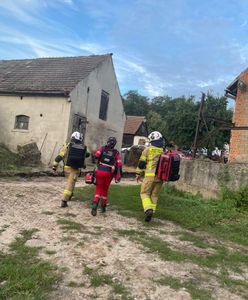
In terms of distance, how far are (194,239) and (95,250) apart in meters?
2.08

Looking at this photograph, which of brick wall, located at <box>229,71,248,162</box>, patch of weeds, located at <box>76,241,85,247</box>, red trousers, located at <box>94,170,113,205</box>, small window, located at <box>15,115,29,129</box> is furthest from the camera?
small window, located at <box>15,115,29,129</box>

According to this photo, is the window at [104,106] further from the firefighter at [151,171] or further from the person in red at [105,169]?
the firefighter at [151,171]

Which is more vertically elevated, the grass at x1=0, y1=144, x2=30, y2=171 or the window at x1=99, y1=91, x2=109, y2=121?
the window at x1=99, y1=91, x2=109, y2=121

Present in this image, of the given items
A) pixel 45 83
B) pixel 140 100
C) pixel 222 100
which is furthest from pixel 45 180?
pixel 140 100

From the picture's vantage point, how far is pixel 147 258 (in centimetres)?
561

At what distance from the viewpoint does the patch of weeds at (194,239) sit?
6.66 m

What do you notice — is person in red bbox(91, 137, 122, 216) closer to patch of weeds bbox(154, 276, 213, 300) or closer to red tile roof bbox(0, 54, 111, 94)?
patch of weeds bbox(154, 276, 213, 300)

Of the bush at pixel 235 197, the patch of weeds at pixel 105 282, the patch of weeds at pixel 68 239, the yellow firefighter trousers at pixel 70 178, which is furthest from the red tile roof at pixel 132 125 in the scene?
the patch of weeds at pixel 105 282

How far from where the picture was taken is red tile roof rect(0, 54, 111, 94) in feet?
75.0

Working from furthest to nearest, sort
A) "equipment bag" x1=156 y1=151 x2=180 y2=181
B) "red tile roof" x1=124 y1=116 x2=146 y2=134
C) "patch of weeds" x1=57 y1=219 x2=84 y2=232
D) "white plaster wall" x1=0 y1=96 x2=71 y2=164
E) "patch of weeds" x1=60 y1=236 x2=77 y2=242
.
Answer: "red tile roof" x1=124 y1=116 x2=146 y2=134 < "white plaster wall" x1=0 y1=96 x2=71 y2=164 < "equipment bag" x1=156 y1=151 x2=180 y2=181 < "patch of weeds" x1=57 y1=219 x2=84 y2=232 < "patch of weeds" x1=60 y1=236 x2=77 y2=242

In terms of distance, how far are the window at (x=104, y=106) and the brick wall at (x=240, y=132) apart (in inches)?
481

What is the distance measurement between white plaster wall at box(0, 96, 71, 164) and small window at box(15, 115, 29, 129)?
22cm

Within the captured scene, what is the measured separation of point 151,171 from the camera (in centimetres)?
845

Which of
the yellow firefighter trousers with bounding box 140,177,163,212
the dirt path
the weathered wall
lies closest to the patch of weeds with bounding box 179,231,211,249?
the dirt path
